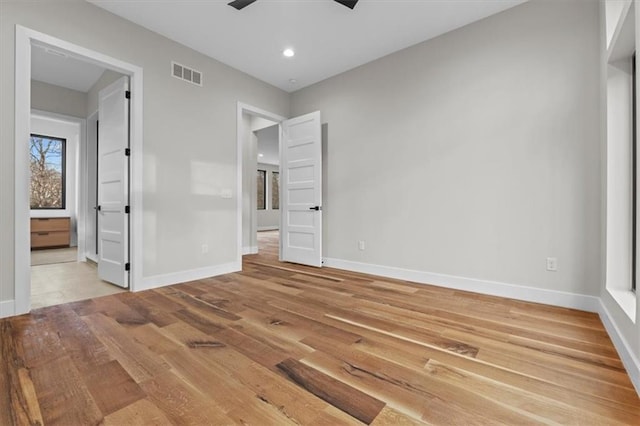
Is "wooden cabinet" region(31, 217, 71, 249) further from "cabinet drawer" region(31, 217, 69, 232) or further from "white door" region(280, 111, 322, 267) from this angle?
"white door" region(280, 111, 322, 267)

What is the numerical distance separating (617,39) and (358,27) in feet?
7.31

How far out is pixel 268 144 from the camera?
9.28 meters

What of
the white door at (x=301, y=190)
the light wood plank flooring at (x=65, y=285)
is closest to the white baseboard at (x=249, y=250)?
the white door at (x=301, y=190)

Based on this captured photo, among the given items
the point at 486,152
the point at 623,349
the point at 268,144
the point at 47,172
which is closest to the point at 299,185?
the point at 486,152

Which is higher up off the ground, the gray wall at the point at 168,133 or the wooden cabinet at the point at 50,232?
the gray wall at the point at 168,133

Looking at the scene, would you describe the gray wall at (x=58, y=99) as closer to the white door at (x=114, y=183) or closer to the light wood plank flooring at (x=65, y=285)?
the white door at (x=114, y=183)

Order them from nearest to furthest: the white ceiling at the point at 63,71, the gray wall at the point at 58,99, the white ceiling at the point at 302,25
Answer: the white ceiling at the point at 302,25 < the white ceiling at the point at 63,71 < the gray wall at the point at 58,99

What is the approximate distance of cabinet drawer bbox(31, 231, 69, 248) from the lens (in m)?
5.97

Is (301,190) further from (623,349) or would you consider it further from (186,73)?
(623,349)

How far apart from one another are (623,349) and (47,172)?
9.32 metres

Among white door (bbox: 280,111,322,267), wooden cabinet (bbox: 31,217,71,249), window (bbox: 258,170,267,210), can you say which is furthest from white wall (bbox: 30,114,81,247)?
window (bbox: 258,170,267,210)

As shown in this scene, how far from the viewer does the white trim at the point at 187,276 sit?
10.4ft

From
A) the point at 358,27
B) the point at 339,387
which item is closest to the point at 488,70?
the point at 358,27

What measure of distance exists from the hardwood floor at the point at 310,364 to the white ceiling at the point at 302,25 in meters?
2.94
